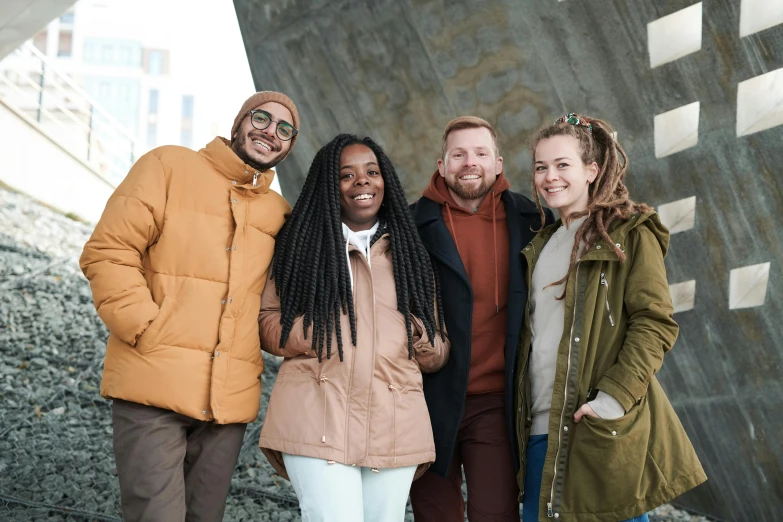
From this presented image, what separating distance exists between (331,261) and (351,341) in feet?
0.96

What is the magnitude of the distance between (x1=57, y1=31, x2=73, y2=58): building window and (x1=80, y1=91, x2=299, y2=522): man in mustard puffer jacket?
69092 millimetres

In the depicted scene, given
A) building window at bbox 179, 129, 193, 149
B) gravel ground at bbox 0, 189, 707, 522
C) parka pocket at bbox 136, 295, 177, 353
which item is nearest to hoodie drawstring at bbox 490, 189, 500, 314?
parka pocket at bbox 136, 295, 177, 353

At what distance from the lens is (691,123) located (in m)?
4.32

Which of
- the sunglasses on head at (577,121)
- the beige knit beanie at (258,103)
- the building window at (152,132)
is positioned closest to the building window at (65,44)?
the building window at (152,132)

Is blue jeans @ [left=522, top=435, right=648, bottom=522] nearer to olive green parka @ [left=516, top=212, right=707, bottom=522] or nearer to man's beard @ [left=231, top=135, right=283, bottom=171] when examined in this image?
olive green parka @ [left=516, top=212, right=707, bottom=522]

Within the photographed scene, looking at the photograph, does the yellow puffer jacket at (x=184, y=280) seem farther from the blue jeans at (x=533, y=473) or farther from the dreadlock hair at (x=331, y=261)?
the blue jeans at (x=533, y=473)

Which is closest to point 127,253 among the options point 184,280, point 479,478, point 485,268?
point 184,280

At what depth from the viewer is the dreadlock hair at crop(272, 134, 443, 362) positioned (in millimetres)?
2742

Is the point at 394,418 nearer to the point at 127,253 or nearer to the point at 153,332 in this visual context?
the point at 153,332

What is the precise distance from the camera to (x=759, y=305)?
14.2 feet

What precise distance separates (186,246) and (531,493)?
1.45 meters

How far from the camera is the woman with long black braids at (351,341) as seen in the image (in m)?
2.54

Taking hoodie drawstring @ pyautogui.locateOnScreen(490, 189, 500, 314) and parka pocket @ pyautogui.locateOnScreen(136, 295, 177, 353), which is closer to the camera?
parka pocket @ pyautogui.locateOnScreen(136, 295, 177, 353)

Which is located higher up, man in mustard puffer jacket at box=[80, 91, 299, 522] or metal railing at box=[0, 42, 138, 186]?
metal railing at box=[0, 42, 138, 186]
